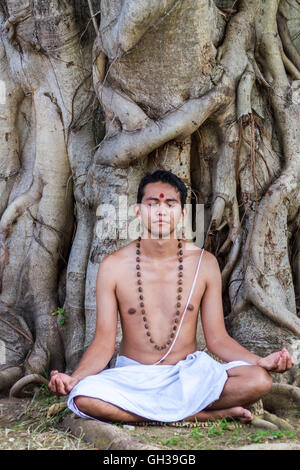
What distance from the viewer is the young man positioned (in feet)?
10.2

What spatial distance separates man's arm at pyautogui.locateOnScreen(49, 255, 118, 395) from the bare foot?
1.92 ft

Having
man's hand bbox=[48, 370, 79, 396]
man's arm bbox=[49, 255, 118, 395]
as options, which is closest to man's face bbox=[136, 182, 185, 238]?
man's arm bbox=[49, 255, 118, 395]

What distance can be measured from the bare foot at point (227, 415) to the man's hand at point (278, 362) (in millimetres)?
266

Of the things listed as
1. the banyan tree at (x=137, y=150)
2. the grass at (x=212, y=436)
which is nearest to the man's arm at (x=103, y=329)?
the grass at (x=212, y=436)

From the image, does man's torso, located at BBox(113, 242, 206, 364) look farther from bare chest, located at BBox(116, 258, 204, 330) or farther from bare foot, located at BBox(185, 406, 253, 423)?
bare foot, located at BBox(185, 406, 253, 423)

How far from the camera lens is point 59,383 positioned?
2.96 meters

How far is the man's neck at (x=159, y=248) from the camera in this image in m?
3.51

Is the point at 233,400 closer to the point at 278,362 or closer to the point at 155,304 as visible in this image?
the point at 278,362

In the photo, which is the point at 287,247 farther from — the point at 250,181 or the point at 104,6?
the point at 104,6

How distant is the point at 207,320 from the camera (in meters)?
3.55

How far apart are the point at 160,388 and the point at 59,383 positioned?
22.1 inches
